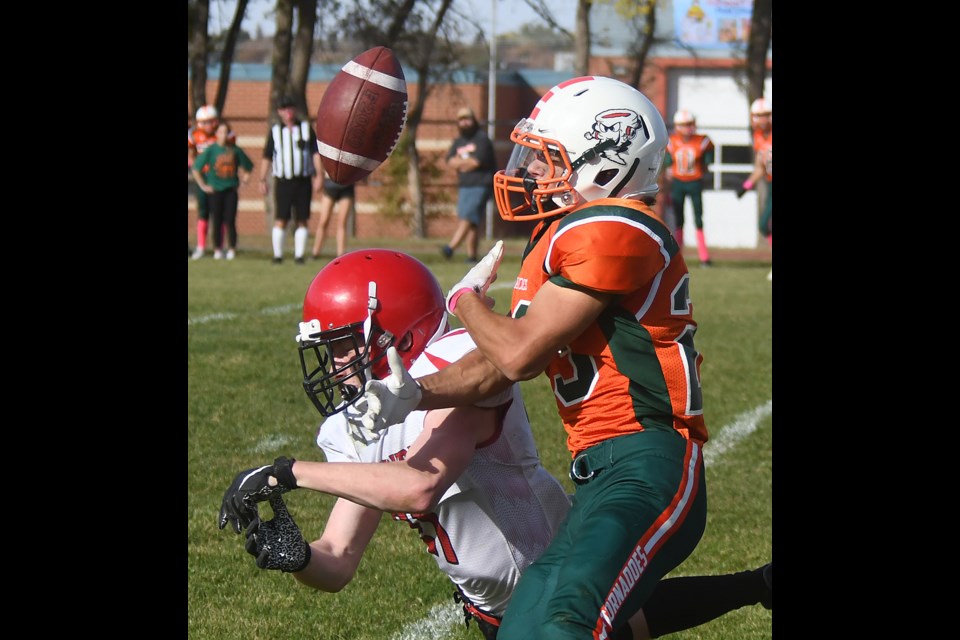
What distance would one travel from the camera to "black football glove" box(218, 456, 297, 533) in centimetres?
294

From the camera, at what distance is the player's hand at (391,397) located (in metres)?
2.68

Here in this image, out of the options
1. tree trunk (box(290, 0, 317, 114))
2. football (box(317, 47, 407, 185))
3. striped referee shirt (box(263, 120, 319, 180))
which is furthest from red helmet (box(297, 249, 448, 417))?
tree trunk (box(290, 0, 317, 114))

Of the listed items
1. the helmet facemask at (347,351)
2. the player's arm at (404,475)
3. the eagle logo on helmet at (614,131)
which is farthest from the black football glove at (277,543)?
the eagle logo on helmet at (614,131)

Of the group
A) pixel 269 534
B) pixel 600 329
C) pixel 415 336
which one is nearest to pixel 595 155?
pixel 600 329

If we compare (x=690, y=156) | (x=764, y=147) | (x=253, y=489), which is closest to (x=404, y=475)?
(x=253, y=489)

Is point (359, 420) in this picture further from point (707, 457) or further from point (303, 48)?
point (303, 48)

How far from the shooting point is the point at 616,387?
293 cm

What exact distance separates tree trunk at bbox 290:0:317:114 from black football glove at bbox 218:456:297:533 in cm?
1994

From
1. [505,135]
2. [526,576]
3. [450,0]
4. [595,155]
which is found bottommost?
[526,576]

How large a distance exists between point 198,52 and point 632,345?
2306 cm

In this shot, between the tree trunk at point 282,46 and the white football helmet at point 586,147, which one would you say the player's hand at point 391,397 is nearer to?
the white football helmet at point 586,147

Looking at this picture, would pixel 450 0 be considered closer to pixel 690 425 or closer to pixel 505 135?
pixel 505 135

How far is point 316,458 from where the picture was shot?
235 inches

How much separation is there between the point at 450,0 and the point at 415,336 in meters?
25.6
